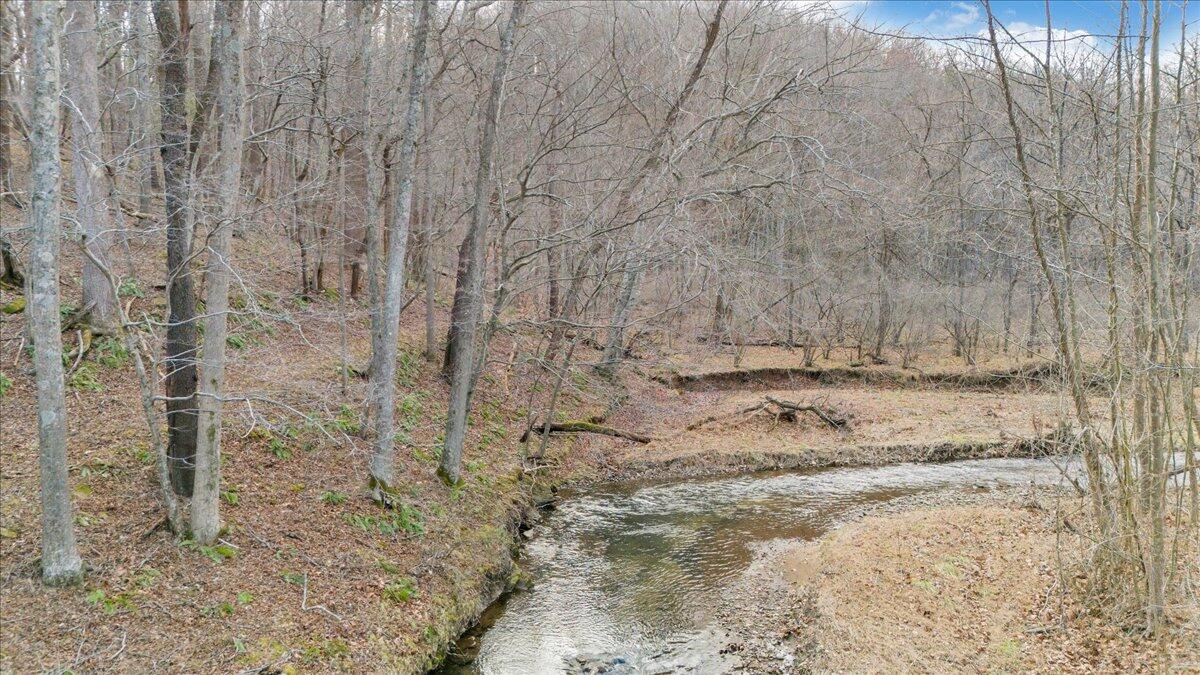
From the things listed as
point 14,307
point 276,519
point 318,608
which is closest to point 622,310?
point 276,519

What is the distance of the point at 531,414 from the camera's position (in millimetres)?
15625

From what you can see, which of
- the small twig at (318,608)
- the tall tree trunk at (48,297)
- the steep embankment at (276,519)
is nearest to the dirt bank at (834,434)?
the steep embankment at (276,519)

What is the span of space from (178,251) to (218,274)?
63cm

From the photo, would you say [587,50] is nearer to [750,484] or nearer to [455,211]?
[455,211]

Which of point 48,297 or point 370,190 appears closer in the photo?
point 48,297

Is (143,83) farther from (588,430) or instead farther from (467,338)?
(588,430)

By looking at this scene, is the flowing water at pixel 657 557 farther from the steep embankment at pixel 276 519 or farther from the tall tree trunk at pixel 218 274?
the tall tree trunk at pixel 218 274

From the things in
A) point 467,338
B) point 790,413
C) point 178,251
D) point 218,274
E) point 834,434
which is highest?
point 178,251

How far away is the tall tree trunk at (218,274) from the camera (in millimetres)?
7332

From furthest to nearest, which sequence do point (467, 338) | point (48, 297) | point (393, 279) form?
1. point (467, 338)
2. point (393, 279)
3. point (48, 297)

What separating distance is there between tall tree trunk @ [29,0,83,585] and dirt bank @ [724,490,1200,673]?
7.17 metres

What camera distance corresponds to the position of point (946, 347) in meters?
29.4

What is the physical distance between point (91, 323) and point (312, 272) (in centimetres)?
772

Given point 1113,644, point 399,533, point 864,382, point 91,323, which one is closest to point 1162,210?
point 1113,644
